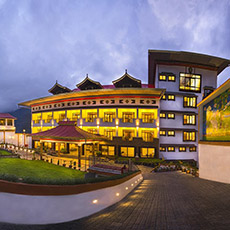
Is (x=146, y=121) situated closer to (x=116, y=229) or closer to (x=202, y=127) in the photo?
(x=202, y=127)

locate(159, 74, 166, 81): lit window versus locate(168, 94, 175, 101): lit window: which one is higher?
locate(159, 74, 166, 81): lit window

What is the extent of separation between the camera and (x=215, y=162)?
14297 millimetres

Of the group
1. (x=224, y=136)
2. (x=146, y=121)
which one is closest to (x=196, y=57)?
(x=146, y=121)

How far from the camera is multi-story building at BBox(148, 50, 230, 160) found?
30.6m

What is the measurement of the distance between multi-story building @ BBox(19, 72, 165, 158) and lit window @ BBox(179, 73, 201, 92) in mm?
6452

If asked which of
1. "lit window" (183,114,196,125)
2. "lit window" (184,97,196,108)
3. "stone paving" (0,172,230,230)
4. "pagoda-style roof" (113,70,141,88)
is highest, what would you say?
"pagoda-style roof" (113,70,141,88)

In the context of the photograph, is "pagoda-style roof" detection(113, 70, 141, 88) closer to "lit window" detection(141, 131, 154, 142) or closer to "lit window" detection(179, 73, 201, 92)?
"lit window" detection(179, 73, 201, 92)

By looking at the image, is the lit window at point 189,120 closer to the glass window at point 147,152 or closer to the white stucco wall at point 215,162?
the glass window at point 147,152

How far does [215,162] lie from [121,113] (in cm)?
1966

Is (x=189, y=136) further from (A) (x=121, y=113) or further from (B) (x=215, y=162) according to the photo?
(B) (x=215, y=162)

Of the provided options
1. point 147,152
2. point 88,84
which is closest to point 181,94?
point 147,152

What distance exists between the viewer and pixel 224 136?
13.1m

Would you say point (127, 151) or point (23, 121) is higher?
point (23, 121)

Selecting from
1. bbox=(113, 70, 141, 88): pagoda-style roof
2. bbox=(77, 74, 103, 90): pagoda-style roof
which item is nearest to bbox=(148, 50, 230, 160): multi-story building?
bbox=(113, 70, 141, 88): pagoda-style roof
